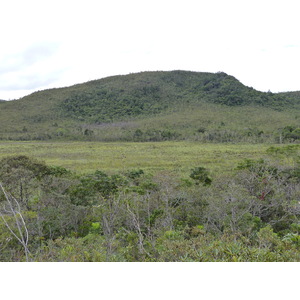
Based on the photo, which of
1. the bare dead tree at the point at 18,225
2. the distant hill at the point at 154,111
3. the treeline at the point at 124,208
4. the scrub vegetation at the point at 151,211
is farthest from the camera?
the distant hill at the point at 154,111

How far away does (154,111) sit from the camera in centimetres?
5769

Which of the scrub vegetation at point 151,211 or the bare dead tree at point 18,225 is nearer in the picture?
the bare dead tree at point 18,225

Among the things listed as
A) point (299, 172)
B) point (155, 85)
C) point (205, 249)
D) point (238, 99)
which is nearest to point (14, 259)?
point (205, 249)

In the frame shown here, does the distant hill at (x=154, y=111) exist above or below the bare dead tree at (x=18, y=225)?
above

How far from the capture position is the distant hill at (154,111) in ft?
124

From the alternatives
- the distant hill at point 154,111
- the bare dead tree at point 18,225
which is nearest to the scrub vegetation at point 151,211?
the bare dead tree at point 18,225

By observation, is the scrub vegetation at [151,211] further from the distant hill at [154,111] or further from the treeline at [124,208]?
the distant hill at [154,111]

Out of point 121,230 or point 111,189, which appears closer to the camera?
point 121,230

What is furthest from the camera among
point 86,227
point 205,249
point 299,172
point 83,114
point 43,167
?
point 83,114

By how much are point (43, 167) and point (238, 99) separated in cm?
5703

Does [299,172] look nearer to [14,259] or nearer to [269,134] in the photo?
[14,259]

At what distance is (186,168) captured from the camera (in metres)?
15.1

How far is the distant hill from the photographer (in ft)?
124

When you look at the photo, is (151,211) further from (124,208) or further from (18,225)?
(18,225)
